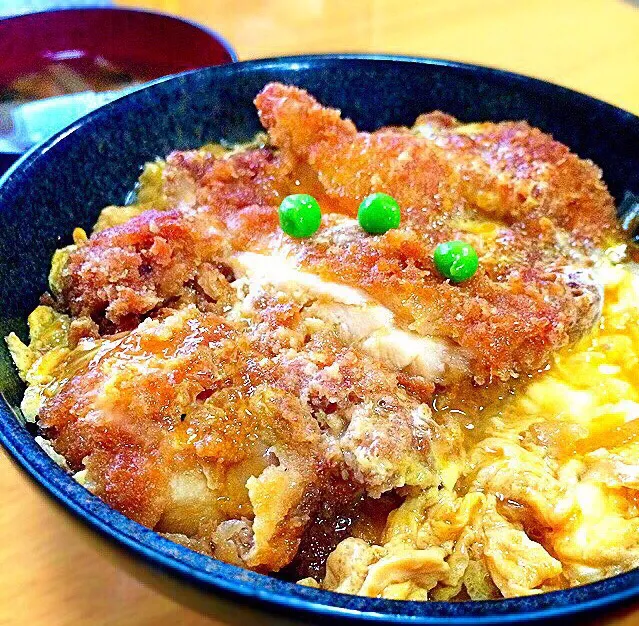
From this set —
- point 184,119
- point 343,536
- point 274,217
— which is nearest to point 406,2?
point 184,119

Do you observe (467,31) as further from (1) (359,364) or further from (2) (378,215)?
(1) (359,364)

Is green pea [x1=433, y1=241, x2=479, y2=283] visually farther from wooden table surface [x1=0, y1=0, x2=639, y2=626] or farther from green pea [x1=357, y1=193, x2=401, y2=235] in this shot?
wooden table surface [x1=0, y1=0, x2=639, y2=626]

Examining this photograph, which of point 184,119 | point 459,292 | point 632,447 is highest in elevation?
point 184,119

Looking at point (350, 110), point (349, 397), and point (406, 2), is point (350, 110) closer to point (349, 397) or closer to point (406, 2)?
point (349, 397)

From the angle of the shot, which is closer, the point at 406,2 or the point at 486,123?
the point at 486,123

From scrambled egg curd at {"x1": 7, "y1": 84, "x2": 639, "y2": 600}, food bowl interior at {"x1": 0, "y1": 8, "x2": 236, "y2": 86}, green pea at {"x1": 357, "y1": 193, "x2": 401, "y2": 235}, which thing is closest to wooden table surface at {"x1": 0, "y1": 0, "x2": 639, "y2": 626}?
food bowl interior at {"x1": 0, "y1": 8, "x2": 236, "y2": 86}

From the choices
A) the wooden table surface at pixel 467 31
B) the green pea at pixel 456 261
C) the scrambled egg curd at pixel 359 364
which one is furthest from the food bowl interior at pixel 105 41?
the green pea at pixel 456 261
